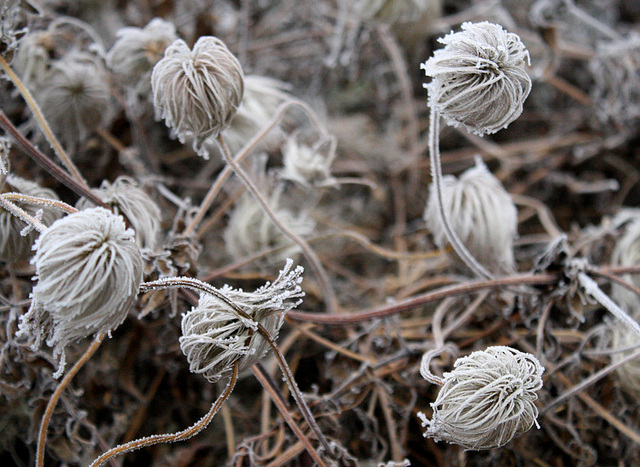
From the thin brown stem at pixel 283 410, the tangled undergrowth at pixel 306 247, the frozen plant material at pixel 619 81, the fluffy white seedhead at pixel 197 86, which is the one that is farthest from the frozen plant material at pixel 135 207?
the frozen plant material at pixel 619 81

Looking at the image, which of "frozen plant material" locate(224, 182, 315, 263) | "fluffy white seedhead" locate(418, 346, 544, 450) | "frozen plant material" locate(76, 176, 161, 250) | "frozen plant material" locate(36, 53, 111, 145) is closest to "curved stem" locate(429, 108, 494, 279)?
"fluffy white seedhead" locate(418, 346, 544, 450)

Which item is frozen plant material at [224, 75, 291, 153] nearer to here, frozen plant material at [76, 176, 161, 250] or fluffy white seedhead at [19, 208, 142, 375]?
frozen plant material at [76, 176, 161, 250]

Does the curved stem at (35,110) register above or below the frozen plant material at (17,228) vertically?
above

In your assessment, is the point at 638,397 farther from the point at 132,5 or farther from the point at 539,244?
the point at 132,5

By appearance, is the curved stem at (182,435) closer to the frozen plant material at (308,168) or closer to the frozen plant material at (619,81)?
the frozen plant material at (308,168)

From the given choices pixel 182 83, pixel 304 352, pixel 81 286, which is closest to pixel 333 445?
pixel 304 352

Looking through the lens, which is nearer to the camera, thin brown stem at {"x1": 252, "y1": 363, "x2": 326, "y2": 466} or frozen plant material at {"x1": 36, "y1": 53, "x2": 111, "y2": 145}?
thin brown stem at {"x1": 252, "y1": 363, "x2": 326, "y2": 466}

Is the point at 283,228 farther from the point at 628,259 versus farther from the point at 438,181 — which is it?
the point at 628,259

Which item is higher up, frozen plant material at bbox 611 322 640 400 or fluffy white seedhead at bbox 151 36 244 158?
fluffy white seedhead at bbox 151 36 244 158
